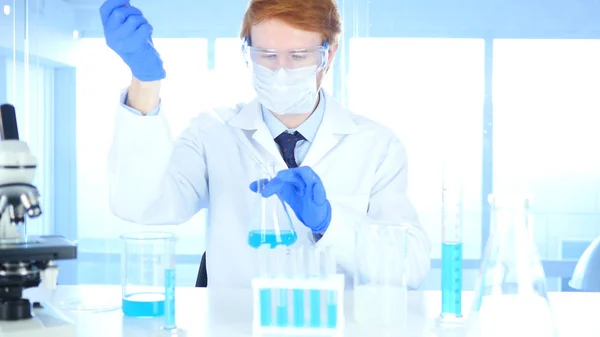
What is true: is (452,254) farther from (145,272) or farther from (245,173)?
(245,173)

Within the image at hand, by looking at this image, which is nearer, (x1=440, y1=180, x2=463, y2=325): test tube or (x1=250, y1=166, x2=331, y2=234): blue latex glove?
(x1=440, y1=180, x2=463, y2=325): test tube

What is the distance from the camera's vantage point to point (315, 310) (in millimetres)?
1302

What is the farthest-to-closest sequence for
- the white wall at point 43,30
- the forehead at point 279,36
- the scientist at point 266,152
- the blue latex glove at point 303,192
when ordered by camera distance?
the white wall at point 43,30 → the forehead at point 279,36 → the scientist at point 266,152 → the blue latex glove at point 303,192

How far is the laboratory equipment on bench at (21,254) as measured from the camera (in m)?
1.24

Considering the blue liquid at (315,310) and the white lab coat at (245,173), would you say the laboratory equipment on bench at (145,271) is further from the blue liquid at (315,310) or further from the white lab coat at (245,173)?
the white lab coat at (245,173)

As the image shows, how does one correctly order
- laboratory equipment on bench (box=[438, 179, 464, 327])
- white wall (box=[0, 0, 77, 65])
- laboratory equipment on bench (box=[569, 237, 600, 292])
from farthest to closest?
1. white wall (box=[0, 0, 77, 65])
2. laboratory equipment on bench (box=[569, 237, 600, 292])
3. laboratory equipment on bench (box=[438, 179, 464, 327])

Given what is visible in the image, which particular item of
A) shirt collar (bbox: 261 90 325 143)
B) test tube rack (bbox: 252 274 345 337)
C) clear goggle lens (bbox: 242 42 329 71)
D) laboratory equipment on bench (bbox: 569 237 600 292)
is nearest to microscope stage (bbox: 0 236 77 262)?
test tube rack (bbox: 252 274 345 337)

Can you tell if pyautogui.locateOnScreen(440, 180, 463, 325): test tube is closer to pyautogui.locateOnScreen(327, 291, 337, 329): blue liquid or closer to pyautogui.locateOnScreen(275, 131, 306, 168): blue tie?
pyautogui.locateOnScreen(327, 291, 337, 329): blue liquid

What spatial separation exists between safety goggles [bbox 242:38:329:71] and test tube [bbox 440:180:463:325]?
706mm

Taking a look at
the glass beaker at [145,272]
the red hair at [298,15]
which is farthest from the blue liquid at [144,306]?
the red hair at [298,15]

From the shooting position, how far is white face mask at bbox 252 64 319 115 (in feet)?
6.59

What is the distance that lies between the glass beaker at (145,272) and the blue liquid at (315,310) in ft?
1.03

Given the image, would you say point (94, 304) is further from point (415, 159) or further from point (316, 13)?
point (415, 159)

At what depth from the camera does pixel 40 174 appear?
4.54 metres
